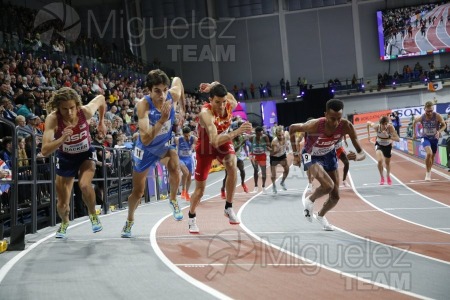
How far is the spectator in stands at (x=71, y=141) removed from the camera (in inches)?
247

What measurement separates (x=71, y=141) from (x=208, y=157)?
6.15 feet

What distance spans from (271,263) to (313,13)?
38.3 m

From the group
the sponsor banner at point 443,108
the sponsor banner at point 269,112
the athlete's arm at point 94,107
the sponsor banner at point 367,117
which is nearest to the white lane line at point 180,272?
the athlete's arm at point 94,107

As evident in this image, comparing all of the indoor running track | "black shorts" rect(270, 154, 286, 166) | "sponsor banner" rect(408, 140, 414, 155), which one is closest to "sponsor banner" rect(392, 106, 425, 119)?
"sponsor banner" rect(408, 140, 414, 155)

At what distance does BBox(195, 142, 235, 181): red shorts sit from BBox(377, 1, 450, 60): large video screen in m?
34.7

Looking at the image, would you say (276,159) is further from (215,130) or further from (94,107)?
(94,107)

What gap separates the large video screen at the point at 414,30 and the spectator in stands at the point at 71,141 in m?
35.4

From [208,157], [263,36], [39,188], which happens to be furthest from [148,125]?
[263,36]

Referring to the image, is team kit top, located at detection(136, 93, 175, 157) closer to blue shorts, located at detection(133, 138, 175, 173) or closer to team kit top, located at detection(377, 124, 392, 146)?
blue shorts, located at detection(133, 138, 175, 173)

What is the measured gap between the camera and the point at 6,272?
5.20 m

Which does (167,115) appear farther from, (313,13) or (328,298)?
(313,13)

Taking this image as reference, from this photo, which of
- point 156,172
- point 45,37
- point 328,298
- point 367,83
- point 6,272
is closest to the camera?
point 328,298

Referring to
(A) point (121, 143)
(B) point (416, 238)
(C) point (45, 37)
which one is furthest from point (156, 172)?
(B) point (416, 238)

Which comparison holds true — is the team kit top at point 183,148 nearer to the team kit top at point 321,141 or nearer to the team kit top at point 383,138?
the team kit top at point 383,138
